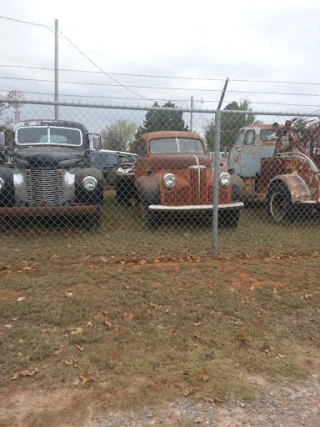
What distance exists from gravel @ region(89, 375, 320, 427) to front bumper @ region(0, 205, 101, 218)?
4.47 meters

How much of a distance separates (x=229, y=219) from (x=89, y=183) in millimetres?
2656

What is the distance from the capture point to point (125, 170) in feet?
34.9

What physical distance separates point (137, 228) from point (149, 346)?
445 centimetres

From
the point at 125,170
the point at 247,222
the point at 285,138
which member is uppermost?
the point at 285,138

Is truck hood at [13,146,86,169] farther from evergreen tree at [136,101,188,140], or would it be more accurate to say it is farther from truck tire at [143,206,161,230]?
truck tire at [143,206,161,230]

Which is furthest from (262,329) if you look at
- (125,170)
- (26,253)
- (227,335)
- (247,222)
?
(125,170)

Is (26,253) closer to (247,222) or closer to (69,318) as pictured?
(69,318)

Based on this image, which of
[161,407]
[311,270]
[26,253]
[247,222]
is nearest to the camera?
[161,407]

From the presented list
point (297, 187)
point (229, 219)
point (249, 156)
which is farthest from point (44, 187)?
point (249, 156)

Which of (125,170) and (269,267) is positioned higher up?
(125,170)

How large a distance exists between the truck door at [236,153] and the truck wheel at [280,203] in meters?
2.55

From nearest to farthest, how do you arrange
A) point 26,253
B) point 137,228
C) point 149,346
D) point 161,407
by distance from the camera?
point 161,407
point 149,346
point 26,253
point 137,228

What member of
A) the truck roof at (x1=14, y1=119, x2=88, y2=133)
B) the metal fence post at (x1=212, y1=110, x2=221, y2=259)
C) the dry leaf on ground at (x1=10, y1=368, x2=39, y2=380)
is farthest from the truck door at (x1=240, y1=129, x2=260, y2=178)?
the dry leaf on ground at (x1=10, y1=368, x2=39, y2=380)

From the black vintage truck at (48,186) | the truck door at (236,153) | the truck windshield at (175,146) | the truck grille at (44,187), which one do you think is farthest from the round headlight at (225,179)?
the truck door at (236,153)
